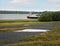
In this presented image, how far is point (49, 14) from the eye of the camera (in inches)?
1921

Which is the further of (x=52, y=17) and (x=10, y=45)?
(x=52, y=17)

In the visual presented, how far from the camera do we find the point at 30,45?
513 inches

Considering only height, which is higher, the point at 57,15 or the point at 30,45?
the point at 30,45

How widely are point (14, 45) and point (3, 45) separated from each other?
0.66 meters

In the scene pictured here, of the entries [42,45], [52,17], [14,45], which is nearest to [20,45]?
[14,45]

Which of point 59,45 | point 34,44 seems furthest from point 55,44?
point 34,44

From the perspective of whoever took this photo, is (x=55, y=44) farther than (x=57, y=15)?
No

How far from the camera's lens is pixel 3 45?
42.7 feet

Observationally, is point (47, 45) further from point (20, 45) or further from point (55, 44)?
point (20, 45)

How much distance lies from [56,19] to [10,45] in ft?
120

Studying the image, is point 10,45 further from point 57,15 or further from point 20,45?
point 57,15

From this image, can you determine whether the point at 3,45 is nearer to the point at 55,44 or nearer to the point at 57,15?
the point at 55,44

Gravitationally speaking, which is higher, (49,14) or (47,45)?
(47,45)

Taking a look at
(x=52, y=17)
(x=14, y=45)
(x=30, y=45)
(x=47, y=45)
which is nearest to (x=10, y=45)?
(x=14, y=45)
